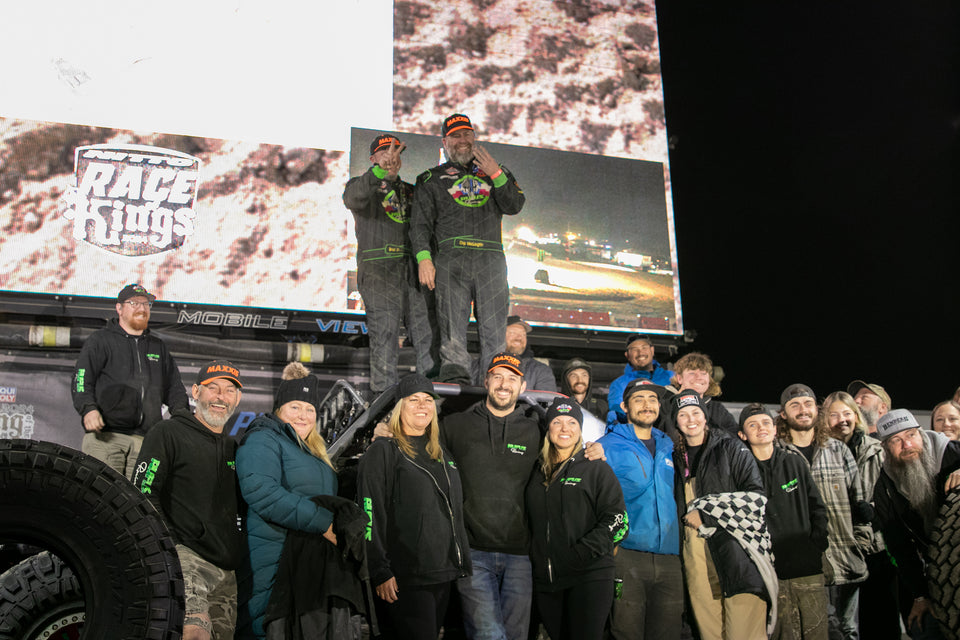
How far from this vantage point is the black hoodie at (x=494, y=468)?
3.58 m

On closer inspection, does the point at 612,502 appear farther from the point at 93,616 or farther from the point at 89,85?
the point at 89,85

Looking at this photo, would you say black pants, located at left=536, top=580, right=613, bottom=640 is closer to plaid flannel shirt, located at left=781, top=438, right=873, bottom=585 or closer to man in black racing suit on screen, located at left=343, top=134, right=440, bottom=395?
plaid flannel shirt, located at left=781, top=438, right=873, bottom=585

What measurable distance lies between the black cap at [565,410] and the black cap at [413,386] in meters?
0.56

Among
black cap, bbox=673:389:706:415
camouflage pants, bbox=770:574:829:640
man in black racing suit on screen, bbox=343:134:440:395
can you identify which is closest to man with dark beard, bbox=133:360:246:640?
man in black racing suit on screen, bbox=343:134:440:395

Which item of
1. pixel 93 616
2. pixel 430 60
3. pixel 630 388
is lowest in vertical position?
pixel 93 616

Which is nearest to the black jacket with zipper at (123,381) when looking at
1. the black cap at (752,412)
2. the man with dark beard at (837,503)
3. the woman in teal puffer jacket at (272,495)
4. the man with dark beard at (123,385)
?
the man with dark beard at (123,385)

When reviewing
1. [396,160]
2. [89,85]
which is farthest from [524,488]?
[89,85]

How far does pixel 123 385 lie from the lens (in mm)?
4734

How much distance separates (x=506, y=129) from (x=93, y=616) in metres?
6.49

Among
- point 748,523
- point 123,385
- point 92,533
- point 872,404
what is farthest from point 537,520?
point 872,404

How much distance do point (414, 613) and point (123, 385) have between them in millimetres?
2402

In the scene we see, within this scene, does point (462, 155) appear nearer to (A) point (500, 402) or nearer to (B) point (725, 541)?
(A) point (500, 402)

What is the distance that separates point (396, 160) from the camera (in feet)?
17.7

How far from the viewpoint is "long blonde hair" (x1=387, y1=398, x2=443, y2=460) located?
356 centimetres
